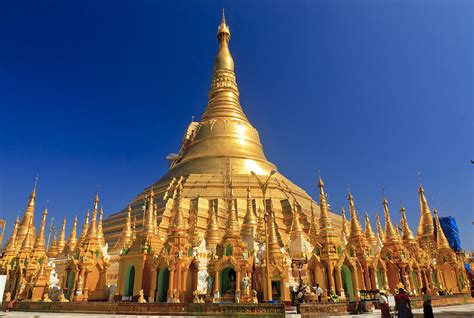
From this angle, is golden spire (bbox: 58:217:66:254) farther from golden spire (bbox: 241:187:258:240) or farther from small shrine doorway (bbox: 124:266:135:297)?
golden spire (bbox: 241:187:258:240)

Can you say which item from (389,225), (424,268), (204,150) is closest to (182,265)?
(389,225)

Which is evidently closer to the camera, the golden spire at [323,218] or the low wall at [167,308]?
the low wall at [167,308]

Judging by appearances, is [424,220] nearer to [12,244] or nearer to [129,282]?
[129,282]

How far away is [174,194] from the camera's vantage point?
1459 inches

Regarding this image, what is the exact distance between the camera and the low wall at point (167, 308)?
1391cm

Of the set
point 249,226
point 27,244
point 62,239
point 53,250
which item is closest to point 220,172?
point 249,226

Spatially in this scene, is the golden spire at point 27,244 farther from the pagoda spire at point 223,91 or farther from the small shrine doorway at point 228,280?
the pagoda spire at point 223,91

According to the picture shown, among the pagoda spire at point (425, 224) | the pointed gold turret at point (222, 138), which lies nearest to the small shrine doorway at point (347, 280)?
the pagoda spire at point (425, 224)

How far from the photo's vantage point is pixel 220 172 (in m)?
41.8

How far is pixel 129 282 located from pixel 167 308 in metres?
7.13

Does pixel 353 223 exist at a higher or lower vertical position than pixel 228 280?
higher

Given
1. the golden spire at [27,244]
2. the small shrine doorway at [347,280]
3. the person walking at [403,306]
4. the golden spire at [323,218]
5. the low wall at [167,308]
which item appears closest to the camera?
the person walking at [403,306]

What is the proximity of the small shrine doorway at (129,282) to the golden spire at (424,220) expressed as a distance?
92.5 feet

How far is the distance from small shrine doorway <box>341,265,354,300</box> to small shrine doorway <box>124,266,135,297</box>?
12310 mm
